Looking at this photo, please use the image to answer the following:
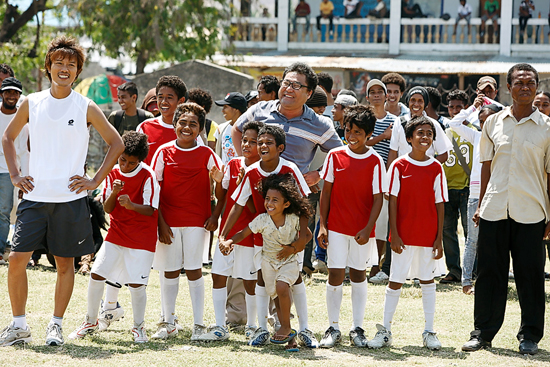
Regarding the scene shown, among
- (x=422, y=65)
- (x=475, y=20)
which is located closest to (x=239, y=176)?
(x=422, y=65)

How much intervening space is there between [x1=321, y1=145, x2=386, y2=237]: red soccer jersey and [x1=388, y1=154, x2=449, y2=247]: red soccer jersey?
27cm

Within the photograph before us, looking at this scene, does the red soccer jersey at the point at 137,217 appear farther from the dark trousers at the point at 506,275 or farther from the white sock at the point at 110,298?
the dark trousers at the point at 506,275

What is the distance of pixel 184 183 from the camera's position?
18.5ft

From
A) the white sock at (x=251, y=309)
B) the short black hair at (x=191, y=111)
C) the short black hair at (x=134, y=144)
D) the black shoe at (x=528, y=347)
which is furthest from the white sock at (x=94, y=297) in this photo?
the black shoe at (x=528, y=347)

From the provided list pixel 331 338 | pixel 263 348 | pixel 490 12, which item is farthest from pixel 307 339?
pixel 490 12

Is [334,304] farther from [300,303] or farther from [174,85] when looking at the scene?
[174,85]

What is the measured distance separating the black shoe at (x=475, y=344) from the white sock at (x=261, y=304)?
1.52 meters

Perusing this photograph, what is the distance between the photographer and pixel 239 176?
554cm

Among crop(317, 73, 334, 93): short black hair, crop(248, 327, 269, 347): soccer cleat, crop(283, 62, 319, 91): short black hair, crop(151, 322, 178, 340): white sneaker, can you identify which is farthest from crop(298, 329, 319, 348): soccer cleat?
crop(317, 73, 334, 93): short black hair

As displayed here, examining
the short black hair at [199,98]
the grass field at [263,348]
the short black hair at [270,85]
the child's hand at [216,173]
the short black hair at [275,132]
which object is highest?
the short black hair at [270,85]

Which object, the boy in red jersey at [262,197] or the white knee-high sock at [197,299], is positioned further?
the white knee-high sock at [197,299]

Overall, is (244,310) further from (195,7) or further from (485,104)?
(195,7)

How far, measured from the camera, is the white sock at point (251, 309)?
5.61m

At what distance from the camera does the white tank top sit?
17.0 ft
